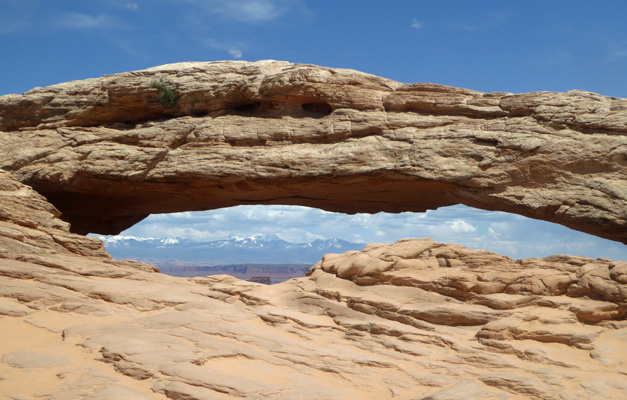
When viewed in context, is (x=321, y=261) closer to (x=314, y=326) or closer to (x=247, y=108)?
(x=314, y=326)

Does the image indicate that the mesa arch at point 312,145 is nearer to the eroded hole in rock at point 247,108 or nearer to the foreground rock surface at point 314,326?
the eroded hole in rock at point 247,108

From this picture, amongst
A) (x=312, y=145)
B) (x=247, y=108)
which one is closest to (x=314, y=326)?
(x=312, y=145)

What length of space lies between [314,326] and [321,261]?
575cm

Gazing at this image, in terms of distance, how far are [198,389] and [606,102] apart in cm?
1577

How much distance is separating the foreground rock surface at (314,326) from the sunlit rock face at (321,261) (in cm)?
6

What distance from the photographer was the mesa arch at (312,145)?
16.3m

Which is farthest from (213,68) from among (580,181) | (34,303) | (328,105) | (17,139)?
(580,181)

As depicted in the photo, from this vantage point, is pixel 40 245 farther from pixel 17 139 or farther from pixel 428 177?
pixel 428 177

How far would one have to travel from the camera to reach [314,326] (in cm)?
1399

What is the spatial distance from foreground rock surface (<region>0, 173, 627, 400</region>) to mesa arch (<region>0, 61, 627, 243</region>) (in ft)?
7.30

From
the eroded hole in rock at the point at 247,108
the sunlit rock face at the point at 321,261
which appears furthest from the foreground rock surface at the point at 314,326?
the eroded hole in rock at the point at 247,108

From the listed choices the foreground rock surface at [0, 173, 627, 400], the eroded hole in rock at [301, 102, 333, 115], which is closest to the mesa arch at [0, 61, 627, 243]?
the eroded hole in rock at [301, 102, 333, 115]

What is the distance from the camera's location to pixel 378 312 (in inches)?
577

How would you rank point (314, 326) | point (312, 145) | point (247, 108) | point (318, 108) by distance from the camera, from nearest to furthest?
point (314, 326) → point (312, 145) → point (318, 108) → point (247, 108)
